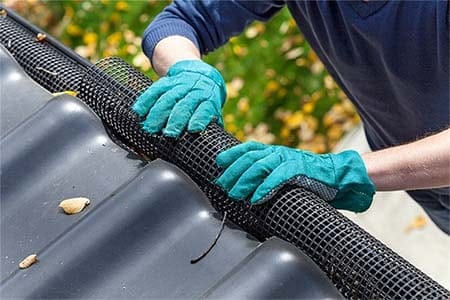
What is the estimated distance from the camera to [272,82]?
441 centimetres

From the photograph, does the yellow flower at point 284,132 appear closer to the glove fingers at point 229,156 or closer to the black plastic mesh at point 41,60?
the black plastic mesh at point 41,60

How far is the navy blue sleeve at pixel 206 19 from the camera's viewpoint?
235 cm

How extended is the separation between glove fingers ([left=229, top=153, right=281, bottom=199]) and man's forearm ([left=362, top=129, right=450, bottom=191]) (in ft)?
0.94

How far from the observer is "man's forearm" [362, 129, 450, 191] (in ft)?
5.59

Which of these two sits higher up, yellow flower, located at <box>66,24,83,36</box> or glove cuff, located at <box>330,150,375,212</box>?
glove cuff, located at <box>330,150,375,212</box>

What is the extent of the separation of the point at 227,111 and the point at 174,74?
7.89 feet

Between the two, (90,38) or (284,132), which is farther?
(90,38)

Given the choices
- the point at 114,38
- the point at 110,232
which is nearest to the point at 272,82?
the point at 114,38

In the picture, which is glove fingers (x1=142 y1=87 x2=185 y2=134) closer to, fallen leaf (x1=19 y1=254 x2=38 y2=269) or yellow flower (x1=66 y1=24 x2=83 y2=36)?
fallen leaf (x1=19 y1=254 x2=38 y2=269)

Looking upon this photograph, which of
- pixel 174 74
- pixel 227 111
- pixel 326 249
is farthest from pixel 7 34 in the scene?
pixel 227 111

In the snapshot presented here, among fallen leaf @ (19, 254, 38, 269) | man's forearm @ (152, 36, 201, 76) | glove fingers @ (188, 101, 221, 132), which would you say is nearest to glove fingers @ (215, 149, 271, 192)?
glove fingers @ (188, 101, 221, 132)

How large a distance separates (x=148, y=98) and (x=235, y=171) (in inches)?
11.9

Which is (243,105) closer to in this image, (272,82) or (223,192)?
(272,82)

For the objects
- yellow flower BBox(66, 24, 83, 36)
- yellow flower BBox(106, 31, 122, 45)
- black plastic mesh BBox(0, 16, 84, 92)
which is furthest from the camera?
yellow flower BBox(66, 24, 83, 36)
